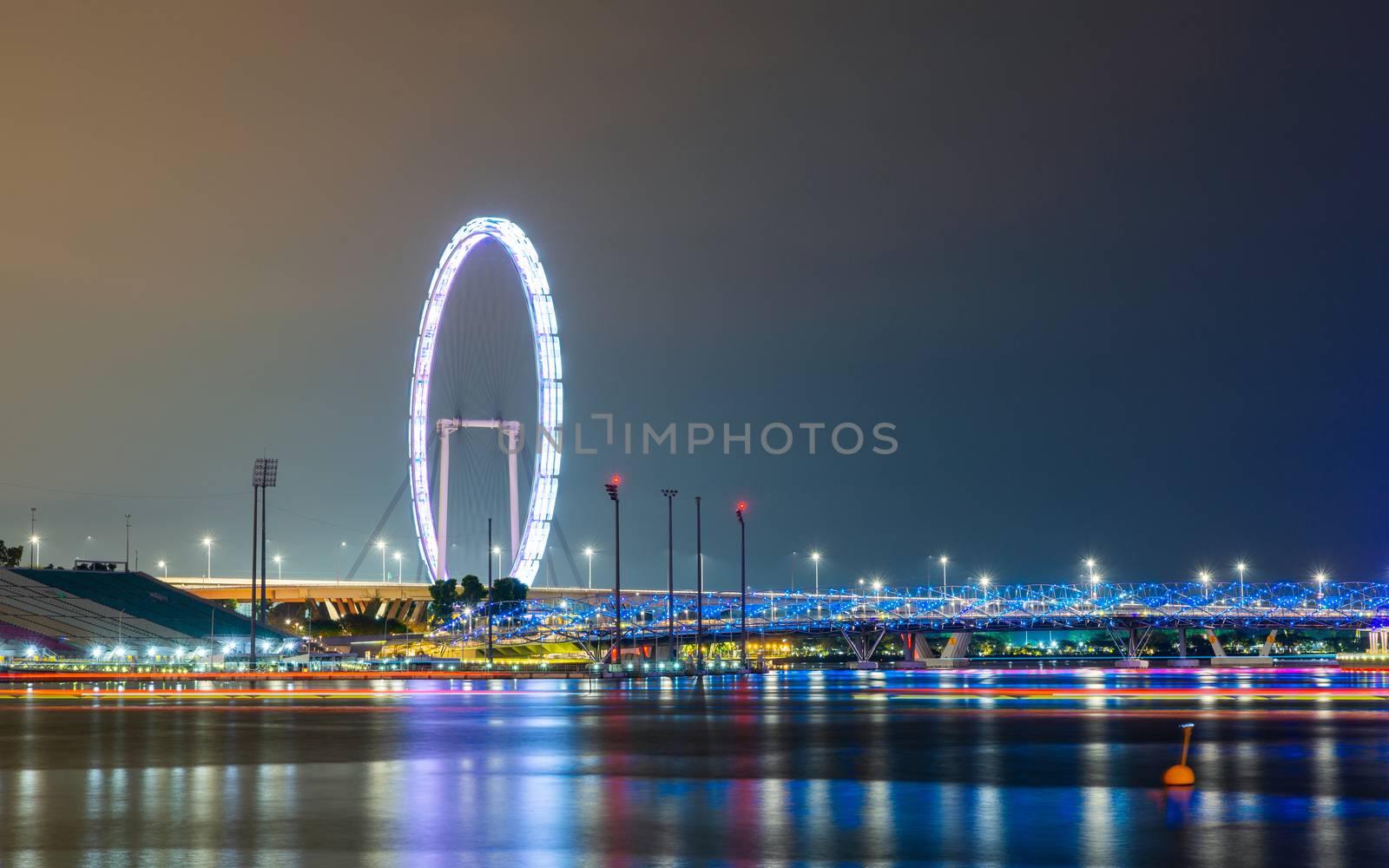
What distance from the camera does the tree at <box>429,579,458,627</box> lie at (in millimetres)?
170375

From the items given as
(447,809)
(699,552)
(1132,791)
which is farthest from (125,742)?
Answer: (699,552)

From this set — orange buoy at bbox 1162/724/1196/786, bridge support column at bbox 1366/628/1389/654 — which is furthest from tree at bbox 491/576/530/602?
orange buoy at bbox 1162/724/1196/786

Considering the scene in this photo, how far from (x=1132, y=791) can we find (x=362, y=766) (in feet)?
43.6

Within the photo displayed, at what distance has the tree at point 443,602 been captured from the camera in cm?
17038

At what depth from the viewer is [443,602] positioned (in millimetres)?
172000

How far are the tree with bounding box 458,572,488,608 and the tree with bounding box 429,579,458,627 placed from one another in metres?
1.20

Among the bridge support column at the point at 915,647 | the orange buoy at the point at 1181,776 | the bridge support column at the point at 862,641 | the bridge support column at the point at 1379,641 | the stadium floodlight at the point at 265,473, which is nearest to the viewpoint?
the orange buoy at the point at 1181,776

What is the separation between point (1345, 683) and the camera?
72.2 m

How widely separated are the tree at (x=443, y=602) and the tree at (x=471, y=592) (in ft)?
3.92

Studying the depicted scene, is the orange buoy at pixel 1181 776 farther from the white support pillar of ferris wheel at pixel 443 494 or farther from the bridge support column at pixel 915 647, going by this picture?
the bridge support column at pixel 915 647

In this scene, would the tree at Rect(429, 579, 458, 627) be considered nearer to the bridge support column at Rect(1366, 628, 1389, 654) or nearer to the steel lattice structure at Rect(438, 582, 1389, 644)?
the steel lattice structure at Rect(438, 582, 1389, 644)

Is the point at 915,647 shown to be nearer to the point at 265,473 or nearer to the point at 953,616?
the point at 953,616

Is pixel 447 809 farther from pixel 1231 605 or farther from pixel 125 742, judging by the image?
pixel 1231 605

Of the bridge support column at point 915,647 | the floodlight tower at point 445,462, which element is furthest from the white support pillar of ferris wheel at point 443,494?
the bridge support column at point 915,647
